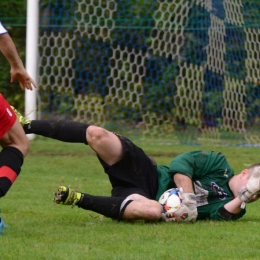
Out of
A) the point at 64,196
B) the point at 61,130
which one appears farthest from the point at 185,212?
the point at 61,130

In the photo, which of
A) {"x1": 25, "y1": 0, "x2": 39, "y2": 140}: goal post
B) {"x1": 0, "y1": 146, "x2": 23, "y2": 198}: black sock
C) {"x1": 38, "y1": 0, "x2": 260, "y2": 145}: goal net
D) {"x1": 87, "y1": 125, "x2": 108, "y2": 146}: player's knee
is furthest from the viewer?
{"x1": 38, "y1": 0, "x2": 260, "y2": 145}: goal net

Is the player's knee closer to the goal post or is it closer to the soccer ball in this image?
the soccer ball

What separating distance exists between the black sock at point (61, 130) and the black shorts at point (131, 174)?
9.4 inches

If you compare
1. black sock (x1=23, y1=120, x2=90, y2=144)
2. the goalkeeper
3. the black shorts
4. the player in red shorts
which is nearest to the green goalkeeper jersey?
the goalkeeper

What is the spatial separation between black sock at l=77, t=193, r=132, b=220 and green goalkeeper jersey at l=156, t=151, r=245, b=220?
1.29ft

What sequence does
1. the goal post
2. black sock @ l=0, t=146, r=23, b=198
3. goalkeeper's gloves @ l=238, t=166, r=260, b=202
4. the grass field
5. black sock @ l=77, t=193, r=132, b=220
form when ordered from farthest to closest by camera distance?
the goal post < black sock @ l=77, t=193, r=132, b=220 < goalkeeper's gloves @ l=238, t=166, r=260, b=202 < black sock @ l=0, t=146, r=23, b=198 < the grass field

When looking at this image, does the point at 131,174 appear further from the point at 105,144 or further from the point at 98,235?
the point at 98,235

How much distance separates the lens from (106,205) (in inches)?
206

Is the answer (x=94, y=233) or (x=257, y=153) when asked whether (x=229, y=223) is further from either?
(x=257, y=153)

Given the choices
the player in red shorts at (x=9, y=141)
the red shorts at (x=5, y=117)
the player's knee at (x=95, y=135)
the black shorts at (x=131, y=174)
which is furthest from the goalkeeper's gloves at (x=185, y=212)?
the red shorts at (x=5, y=117)

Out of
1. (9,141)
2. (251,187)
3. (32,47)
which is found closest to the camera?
(9,141)

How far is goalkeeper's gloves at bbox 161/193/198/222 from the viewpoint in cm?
524

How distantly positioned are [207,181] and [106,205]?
0.76 m

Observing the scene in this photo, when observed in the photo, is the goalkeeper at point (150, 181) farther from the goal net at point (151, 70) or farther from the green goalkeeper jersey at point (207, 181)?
the goal net at point (151, 70)
